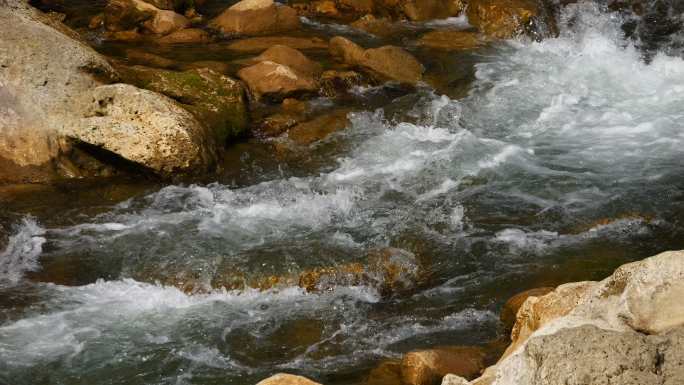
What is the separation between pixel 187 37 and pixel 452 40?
484 centimetres

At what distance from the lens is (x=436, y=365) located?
547 centimetres

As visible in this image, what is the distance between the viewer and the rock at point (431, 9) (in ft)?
51.9

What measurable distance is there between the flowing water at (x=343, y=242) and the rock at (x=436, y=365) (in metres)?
0.57

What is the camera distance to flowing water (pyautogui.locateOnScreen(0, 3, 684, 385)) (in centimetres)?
648

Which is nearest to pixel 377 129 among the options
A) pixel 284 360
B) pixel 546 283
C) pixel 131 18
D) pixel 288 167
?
pixel 288 167

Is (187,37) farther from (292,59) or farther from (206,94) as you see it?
(206,94)

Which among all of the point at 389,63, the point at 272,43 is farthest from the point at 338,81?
the point at 272,43

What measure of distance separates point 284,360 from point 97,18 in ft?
35.1

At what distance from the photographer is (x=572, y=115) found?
37.8ft

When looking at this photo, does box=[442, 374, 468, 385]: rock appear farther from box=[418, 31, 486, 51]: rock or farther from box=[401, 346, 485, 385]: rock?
box=[418, 31, 486, 51]: rock

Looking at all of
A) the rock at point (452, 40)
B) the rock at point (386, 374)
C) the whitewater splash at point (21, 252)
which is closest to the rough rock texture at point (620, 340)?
the rock at point (386, 374)

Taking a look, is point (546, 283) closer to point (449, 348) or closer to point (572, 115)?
point (449, 348)

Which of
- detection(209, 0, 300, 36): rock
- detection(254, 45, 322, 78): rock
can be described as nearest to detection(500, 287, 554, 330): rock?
detection(254, 45, 322, 78): rock

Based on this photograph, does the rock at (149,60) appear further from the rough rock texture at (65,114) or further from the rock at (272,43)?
the rough rock texture at (65,114)
